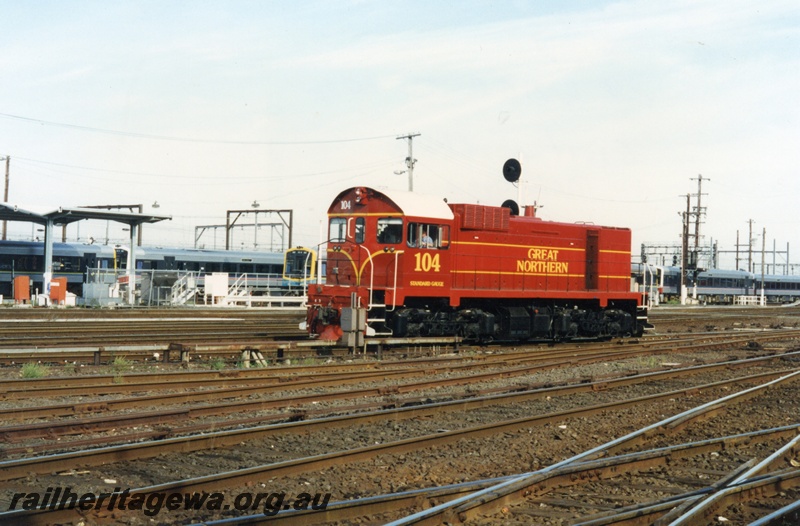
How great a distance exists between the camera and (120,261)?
165 feet

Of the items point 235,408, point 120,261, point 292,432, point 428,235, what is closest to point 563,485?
point 292,432

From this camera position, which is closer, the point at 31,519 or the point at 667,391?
the point at 31,519

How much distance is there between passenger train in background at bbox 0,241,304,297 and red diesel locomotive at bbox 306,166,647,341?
20.2 meters

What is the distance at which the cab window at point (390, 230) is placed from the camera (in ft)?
59.5

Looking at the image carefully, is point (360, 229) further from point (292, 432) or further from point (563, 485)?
point (563, 485)

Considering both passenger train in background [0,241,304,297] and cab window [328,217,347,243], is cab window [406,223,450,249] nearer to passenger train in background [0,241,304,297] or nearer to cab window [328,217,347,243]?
cab window [328,217,347,243]

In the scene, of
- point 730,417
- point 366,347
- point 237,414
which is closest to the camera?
point 237,414

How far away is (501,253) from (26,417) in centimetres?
1292

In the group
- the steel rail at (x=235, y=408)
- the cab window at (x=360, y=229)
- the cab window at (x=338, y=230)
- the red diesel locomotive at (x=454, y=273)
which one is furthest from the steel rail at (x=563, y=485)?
the cab window at (x=338, y=230)

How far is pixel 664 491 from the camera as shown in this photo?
7.01m

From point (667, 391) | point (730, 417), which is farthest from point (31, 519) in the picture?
point (667, 391)

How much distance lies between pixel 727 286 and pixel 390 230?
67305 millimetres

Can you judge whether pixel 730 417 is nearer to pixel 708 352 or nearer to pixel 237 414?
pixel 237 414

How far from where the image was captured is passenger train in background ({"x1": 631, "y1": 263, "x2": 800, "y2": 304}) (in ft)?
234
